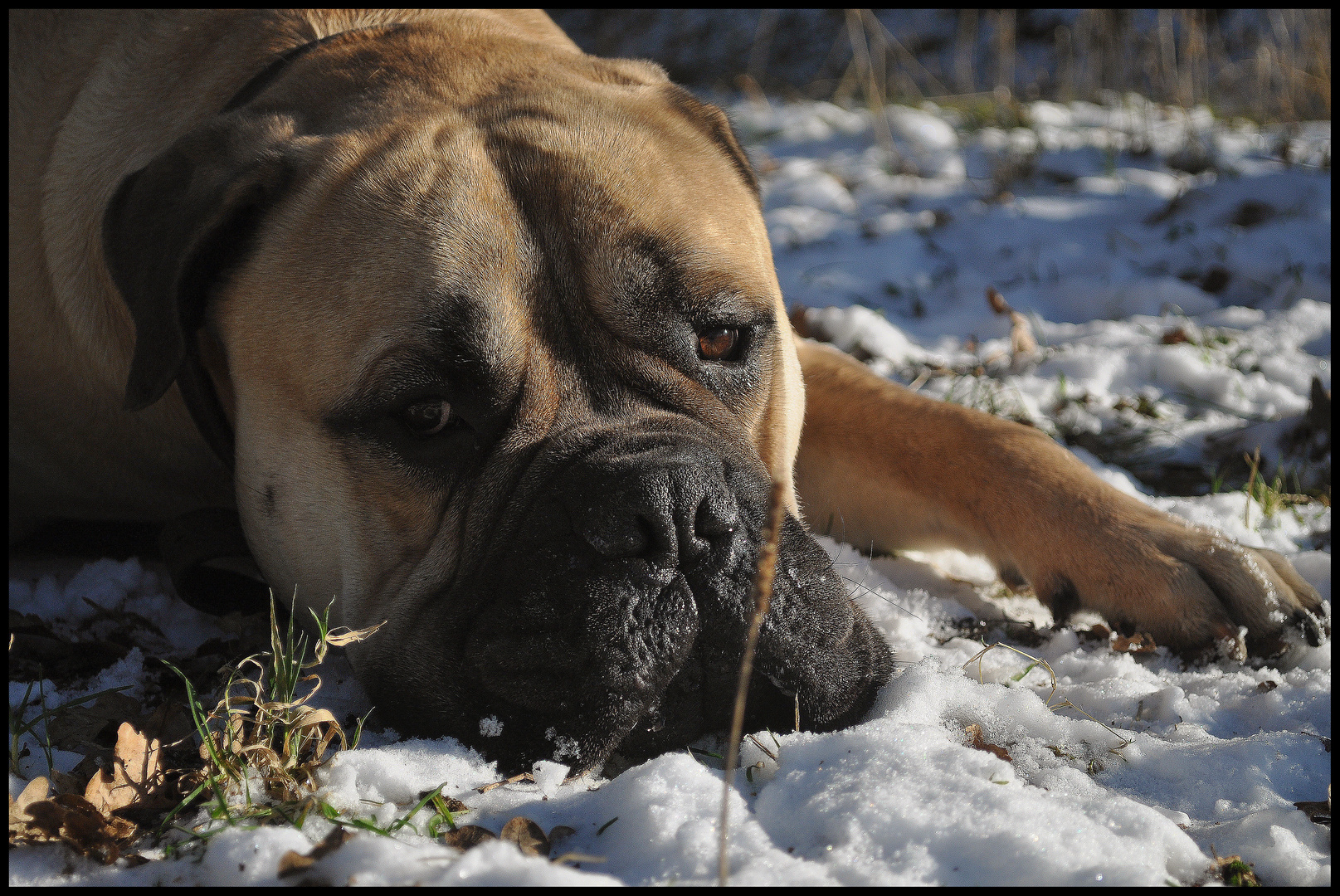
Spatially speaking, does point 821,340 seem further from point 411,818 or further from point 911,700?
point 411,818

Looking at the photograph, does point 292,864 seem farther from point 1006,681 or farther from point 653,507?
point 1006,681

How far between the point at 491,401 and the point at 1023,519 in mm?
1331

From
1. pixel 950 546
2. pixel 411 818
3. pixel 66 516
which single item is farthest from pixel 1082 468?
pixel 66 516

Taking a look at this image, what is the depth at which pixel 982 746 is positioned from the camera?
1852 mm

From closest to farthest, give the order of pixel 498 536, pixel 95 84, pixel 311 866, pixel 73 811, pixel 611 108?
1. pixel 311 866
2. pixel 73 811
3. pixel 498 536
4. pixel 611 108
5. pixel 95 84

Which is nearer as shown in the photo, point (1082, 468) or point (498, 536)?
point (498, 536)

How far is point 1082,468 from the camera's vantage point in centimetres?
263

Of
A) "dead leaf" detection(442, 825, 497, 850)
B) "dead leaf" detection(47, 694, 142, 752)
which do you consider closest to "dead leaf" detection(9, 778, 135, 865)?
"dead leaf" detection(47, 694, 142, 752)

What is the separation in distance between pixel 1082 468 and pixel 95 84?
9.27ft

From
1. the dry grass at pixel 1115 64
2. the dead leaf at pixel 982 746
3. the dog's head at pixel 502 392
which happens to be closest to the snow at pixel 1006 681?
the dead leaf at pixel 982 746

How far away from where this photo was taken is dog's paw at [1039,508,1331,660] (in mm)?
2291

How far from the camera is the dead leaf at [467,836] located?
1570 mm

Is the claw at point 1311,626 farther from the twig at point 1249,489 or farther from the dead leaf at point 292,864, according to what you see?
the dead leaf at point 292,864

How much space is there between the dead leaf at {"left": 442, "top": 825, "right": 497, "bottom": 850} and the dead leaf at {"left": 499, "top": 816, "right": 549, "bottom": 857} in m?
0.03
